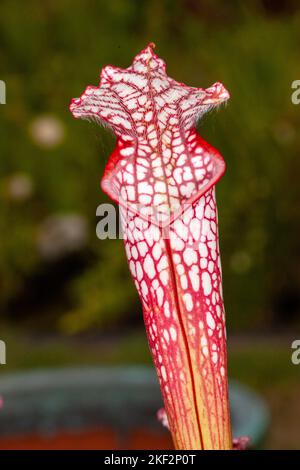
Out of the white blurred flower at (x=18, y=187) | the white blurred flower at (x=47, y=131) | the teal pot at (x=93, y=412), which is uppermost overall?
the white blurred flower at (x=47, y=131)

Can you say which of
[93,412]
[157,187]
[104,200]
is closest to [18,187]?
[104,200]

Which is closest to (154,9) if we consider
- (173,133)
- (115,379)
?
(115,379)

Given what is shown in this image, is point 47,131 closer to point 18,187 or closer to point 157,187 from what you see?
point 18,187

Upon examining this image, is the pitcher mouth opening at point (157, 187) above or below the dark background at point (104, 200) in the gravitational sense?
below

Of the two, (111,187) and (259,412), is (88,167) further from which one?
(111,187)

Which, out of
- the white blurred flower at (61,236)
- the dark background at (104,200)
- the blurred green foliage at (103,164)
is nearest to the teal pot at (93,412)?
the dark background at (104,200)

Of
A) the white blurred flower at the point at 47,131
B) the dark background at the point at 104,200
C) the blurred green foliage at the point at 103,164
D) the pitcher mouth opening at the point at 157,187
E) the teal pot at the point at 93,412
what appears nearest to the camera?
the pitcher mouth opening at the point at 157,187

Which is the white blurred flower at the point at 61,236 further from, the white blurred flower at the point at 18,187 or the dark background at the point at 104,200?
the white blurred flower at the point at 18,187

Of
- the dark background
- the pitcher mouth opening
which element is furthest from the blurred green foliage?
the pitcher mouth opening

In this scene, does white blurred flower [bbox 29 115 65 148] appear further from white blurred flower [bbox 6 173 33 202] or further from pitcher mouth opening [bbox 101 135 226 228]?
pitcher mouth opening [bbox 101 135 226 228]
